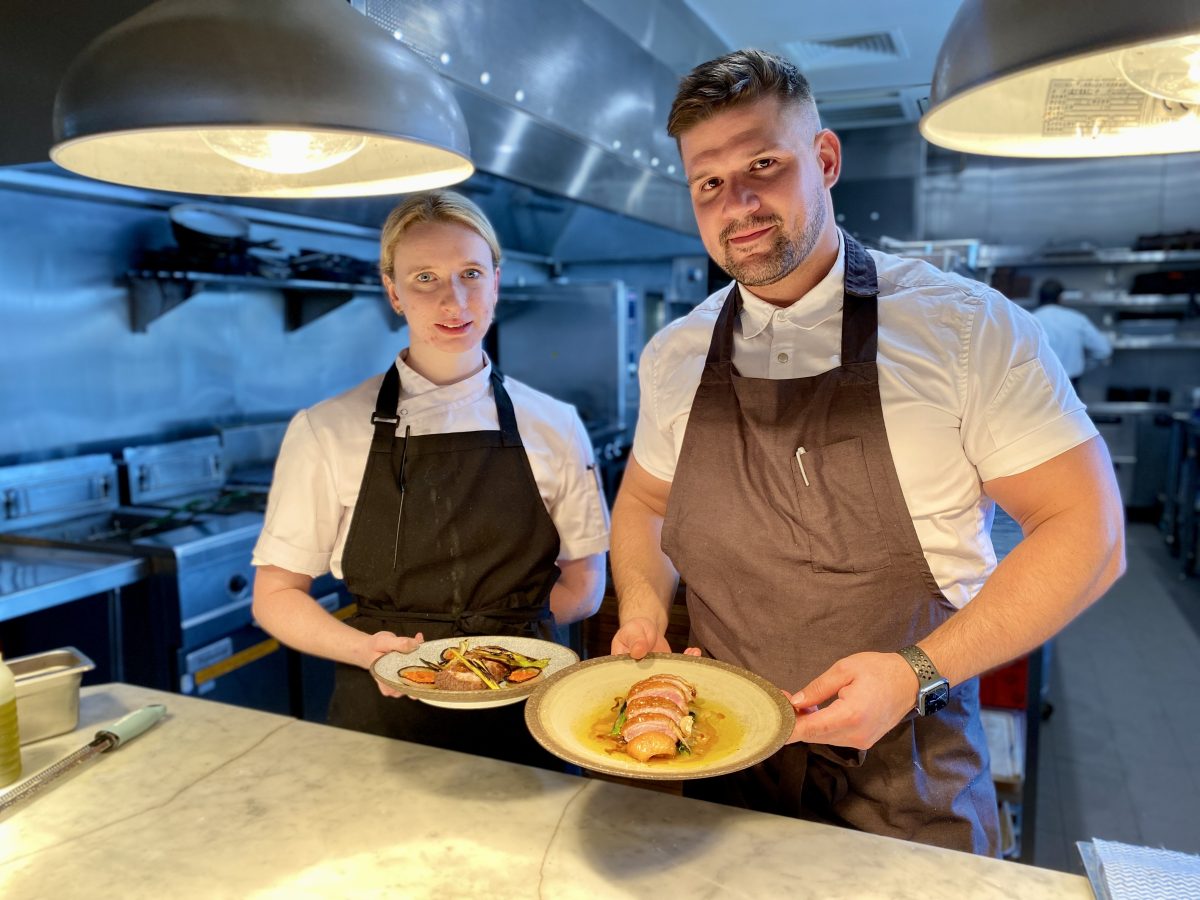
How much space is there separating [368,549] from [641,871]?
35.9 inches

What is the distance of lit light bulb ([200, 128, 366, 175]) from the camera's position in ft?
3.69

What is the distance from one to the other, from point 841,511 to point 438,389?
874 mm

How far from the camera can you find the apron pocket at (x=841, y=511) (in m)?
1.38

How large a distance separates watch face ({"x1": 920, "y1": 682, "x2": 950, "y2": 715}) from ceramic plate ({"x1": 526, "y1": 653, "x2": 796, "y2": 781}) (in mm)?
233

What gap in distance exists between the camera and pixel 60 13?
2.11 meters

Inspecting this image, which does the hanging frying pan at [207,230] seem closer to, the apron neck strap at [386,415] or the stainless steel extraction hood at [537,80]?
the stainless steel extraction hood at [537,80]

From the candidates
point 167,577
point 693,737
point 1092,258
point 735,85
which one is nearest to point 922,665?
point 693,737

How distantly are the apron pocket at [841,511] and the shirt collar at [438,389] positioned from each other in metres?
0.75

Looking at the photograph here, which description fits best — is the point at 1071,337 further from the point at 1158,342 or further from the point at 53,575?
the point at 53,575

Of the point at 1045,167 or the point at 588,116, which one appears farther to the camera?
the point at 1045,167

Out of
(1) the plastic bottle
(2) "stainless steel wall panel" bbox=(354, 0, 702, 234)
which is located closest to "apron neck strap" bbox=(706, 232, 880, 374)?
(2) "stainless steel wall panel" bbox=(354, 0, 702, 234)

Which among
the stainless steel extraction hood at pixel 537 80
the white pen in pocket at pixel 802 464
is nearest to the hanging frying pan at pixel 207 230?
the stainless steel extraction hood at pixel 537 80

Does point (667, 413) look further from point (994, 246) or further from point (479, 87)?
point (994, 246)

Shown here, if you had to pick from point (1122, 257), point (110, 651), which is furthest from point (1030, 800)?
point (1122, 257)
